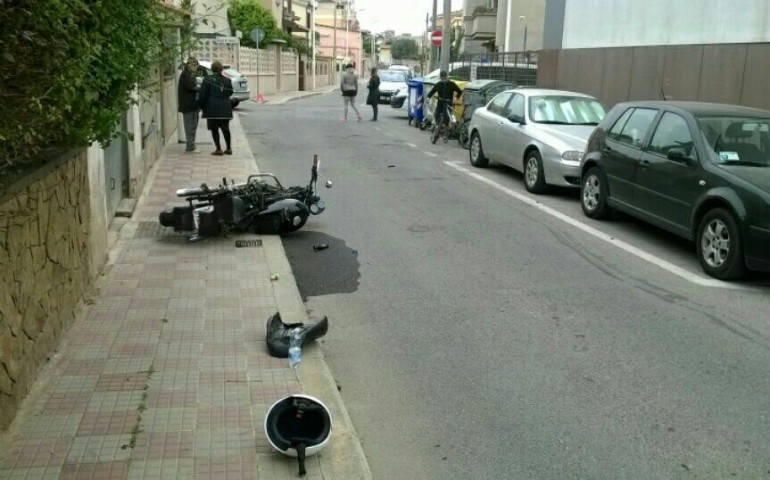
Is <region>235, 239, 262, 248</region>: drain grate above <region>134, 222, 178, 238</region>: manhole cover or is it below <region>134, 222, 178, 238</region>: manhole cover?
below

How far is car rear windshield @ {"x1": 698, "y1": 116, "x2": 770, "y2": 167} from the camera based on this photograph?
7.93 meters

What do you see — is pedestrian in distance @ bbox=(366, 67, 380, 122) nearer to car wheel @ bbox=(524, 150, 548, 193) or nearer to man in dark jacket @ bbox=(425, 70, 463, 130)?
man in dark jacket @ bbox=(425, 70, 463, 130)

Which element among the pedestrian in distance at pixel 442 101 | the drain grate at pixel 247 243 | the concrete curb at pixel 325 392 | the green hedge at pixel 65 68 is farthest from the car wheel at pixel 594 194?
the pedestrian in distance at pixel 442 101

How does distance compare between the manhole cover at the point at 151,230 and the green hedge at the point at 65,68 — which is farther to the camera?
the manhole cover at the point at 151,230

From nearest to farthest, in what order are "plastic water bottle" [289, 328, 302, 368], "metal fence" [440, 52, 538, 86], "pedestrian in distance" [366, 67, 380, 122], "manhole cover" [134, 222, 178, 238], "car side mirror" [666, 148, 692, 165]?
1. "plastic water bottle" [289, 328, 302, 368]
2. "car side mirror" [666, 148, 692, 165]
3. "manhole cover" [134, 222, 178, 238]
4. "pedestrian in distance" [366, 67, 380, 122]
5. "metal fence" [440, 52, 538, 86]

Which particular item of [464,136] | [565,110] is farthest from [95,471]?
[464,136]

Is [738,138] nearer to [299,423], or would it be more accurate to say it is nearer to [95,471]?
[299,423]

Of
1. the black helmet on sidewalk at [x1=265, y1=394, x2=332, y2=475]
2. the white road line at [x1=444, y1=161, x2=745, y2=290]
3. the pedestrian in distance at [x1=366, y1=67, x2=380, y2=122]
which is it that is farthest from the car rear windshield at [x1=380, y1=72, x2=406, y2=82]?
the black helmet on sidewalk at [x1=265, y1=394, x2=332, y2=475]

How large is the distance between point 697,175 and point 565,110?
213 inches

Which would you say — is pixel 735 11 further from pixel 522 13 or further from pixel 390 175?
pixel 522 13

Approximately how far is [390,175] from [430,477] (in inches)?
400

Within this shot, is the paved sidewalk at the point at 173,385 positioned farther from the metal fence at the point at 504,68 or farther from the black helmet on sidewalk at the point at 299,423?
the metal fence at the point at 504,68

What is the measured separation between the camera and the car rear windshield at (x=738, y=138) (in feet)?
26.0

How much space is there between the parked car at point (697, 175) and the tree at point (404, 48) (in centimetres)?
14030
